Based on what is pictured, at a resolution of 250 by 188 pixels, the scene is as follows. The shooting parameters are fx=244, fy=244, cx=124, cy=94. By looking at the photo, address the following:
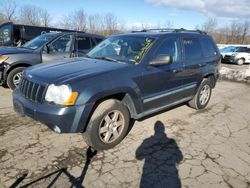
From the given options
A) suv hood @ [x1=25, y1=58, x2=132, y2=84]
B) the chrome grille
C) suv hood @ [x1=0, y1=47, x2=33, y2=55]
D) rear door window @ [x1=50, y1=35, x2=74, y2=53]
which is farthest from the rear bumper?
rear door window @ [x1=50, y1=35, x2=74, y2=53]

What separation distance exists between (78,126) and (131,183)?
1.09 metres

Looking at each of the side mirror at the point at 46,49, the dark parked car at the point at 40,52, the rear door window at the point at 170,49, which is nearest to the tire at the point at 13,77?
the dark parked car at the point at 40,52

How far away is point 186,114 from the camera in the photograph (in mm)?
5836

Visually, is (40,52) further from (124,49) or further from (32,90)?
(32,90)

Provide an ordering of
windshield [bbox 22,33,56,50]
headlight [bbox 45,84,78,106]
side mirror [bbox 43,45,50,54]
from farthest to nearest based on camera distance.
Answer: windshield [bbox 22,33,56,50] < side mirror [bbox 43,45,50,54] < headlight [bbox 45,84,78,106]

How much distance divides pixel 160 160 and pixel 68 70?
78.5 inches

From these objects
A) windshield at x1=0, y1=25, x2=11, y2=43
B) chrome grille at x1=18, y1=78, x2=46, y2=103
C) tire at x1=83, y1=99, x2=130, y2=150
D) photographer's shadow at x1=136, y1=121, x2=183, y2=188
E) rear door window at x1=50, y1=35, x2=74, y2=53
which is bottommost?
photographer's shadow at x1=136, y1=121, x2=183, y2=188

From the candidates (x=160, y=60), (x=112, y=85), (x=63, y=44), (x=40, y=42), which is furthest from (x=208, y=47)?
(x=40, y=42)

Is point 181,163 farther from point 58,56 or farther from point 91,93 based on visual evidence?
point 58,56

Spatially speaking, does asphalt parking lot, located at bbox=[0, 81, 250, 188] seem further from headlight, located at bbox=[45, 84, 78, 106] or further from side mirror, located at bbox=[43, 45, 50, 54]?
side mirror, located at bbox=[43, 45, 50, 54]

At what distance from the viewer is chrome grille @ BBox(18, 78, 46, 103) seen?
3.59m

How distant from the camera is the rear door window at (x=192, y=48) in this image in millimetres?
5304

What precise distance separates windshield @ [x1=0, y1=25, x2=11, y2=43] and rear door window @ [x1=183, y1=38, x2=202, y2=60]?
9.75 metres

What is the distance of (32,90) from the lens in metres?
3.75
